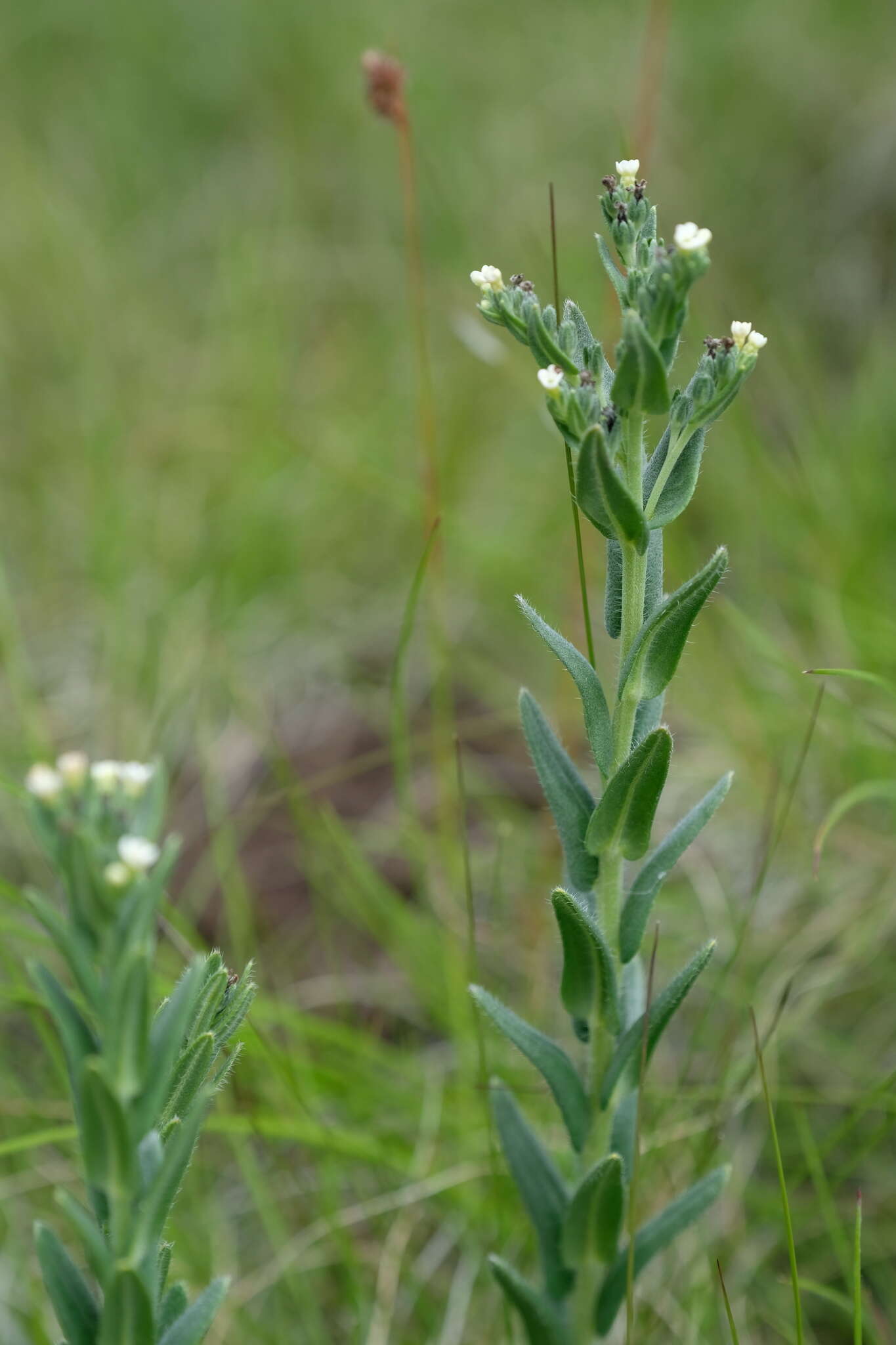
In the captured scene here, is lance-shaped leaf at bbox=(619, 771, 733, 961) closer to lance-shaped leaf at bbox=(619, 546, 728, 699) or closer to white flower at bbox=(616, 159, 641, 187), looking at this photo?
lance-shaped leaf at bbox=(619, 546, 728, 699)

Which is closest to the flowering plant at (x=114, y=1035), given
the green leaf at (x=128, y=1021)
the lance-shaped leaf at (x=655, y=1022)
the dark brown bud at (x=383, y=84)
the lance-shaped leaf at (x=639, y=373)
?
the green leaf at (x=128, y=1021)

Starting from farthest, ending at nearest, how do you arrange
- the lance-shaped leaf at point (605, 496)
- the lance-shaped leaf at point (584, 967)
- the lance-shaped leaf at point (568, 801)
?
the lance-shaped leaf at point (568, 801) < the lance-shaped leaf at point (584, 967) < the lance-shaped leaf at point (605, 496)

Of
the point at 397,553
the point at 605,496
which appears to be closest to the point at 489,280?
the point at 605,496

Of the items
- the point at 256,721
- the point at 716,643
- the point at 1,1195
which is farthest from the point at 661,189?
the point at 1,1195

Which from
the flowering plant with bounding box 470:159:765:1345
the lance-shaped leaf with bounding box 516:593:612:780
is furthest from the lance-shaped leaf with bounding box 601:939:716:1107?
the lance-shaped leaf with bounding box 516:593:612:780

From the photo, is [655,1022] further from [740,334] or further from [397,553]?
[397,553]

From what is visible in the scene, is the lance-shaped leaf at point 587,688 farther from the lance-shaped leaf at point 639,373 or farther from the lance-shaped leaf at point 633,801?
the lance-shaped leaf at point 639,373
